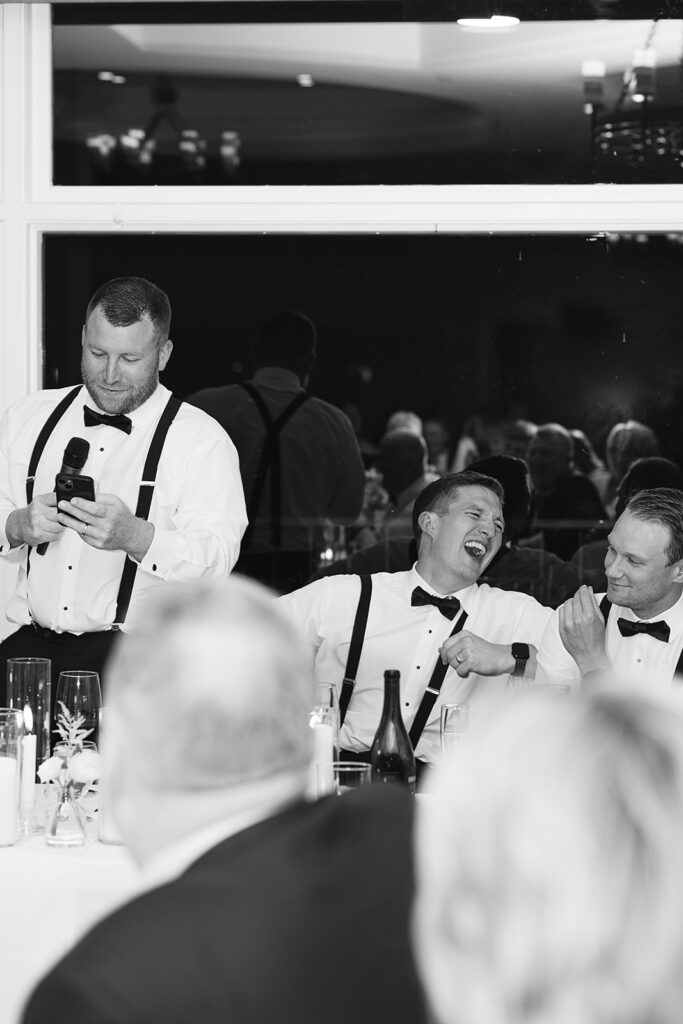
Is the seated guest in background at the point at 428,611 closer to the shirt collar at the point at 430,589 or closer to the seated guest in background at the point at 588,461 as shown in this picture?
→ the shirt collar at the point at 430,589

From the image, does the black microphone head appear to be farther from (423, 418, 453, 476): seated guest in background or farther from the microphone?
(423, 418, 453, 476): seated guest in background

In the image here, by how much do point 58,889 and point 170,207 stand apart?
2.52m

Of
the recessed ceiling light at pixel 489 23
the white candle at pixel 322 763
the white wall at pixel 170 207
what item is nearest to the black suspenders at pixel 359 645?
the white candle at pixel 322 763

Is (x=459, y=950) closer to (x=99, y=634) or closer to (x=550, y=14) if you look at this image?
(x=99, y=634)

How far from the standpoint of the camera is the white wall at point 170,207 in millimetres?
4137

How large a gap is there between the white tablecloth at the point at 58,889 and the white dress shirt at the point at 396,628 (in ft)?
4.15

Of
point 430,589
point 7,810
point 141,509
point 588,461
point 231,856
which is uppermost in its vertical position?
point 588,461

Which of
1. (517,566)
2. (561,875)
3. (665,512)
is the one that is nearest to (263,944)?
(561,875)

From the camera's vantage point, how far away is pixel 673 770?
932 millimetres

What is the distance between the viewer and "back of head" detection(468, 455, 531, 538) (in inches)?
162

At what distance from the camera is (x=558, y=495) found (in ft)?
14.3

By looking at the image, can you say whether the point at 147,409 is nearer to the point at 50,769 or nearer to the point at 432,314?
the point at 432,314

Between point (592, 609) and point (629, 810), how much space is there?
2.39 m

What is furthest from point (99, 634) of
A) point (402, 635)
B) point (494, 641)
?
point (494, 641)
